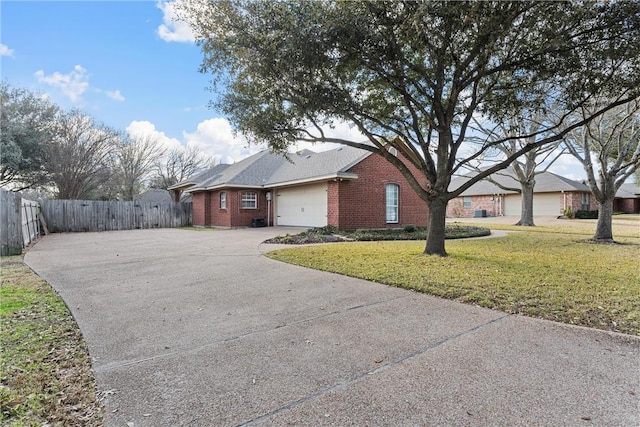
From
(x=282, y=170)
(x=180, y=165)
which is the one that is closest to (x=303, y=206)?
(x=282, y=170)

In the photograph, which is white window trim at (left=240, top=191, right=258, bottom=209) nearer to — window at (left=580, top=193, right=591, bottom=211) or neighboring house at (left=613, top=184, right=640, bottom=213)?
window at (left=580, top=193, right=591, bottom=211)

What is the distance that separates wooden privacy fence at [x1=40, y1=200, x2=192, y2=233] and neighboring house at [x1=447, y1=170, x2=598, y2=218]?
77.8 ft

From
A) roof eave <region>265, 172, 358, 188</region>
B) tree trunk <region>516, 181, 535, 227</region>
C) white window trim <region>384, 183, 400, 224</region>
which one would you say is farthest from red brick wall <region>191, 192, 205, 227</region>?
tree trunk <region>516, 181, 535, 227</region>

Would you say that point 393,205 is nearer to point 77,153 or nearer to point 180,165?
point 77,153

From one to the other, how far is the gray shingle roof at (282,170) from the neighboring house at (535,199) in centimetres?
1594

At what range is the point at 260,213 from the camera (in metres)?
21.7

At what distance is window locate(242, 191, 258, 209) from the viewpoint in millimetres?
21016

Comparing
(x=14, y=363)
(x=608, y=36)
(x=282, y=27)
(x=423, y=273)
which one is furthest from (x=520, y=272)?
(x=14, y=363)

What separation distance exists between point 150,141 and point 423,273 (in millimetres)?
37121

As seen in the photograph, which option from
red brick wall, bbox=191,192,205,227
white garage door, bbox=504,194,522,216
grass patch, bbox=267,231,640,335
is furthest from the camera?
white garage door, bbox=504,194,522,216

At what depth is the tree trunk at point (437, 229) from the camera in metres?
8.77

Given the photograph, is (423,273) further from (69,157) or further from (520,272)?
(69,157)

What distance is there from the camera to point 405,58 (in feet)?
26.3

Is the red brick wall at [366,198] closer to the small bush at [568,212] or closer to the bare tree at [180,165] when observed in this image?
the small bush at [568,212]
